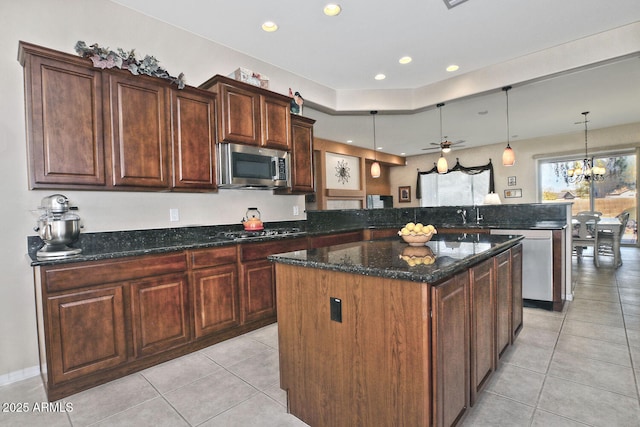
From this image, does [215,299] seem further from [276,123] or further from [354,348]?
[276,123]

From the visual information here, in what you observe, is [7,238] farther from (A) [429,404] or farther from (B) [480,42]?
(B) [480,42]

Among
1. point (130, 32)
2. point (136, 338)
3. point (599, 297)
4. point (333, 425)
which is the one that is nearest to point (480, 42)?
point (599, 297)

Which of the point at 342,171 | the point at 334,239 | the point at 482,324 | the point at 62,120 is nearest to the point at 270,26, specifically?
the point at 62,120

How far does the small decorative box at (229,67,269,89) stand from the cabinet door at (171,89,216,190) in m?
0.40

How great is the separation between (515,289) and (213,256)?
243 centimetres

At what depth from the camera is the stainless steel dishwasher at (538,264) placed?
132 inches

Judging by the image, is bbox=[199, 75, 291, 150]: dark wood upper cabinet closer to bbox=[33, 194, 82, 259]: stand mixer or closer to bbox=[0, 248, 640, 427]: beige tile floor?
bbox=[33, 194, 82, 259]: stand mixer

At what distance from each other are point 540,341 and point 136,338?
124 inches

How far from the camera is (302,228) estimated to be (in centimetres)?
412

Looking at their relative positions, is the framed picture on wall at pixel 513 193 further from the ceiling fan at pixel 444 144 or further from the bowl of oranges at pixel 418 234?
the bowl of oranges at pixel 418 234

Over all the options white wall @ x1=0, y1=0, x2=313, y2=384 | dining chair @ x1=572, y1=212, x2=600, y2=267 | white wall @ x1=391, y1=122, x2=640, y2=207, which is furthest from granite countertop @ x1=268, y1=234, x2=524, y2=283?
white wall @ x1=391, y1=122, x2=640, y2=207

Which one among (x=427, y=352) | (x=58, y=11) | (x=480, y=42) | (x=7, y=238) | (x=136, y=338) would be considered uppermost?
(x=480, y=42)

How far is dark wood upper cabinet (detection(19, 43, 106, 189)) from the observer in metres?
2.01

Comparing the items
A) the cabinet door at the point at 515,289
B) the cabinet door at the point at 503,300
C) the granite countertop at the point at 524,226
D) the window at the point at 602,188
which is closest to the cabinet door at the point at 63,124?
the cabinet door at the point at 503,300
